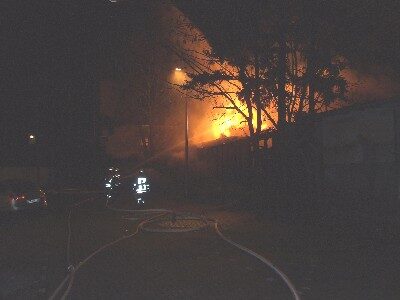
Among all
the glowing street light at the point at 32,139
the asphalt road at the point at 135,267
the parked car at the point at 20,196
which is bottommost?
the asphalt road at the point at 135,267

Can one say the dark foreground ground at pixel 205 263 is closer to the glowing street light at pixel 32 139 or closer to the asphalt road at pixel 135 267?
the asphalt road at pixel 135 267

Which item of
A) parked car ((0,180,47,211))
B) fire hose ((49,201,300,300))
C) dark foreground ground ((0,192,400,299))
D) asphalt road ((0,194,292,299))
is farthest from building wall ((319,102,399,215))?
parked car ((0,180,47,211))

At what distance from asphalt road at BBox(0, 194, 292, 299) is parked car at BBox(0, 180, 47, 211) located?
136 inches

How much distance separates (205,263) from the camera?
8.72m

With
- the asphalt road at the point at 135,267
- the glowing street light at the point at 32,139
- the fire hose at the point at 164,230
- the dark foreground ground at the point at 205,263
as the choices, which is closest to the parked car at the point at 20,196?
the fire hose at the point at 164,230

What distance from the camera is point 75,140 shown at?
60531mm

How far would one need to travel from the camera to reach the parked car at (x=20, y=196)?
17375mm

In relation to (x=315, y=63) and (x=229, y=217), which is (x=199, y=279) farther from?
(x=315, y=63)

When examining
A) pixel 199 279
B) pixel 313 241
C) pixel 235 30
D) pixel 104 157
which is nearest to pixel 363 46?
pixel 235 30

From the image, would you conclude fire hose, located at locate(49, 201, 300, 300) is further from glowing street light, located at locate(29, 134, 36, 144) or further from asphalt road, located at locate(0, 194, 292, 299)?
glowing street light, located at locate(29, 134, 36, 144)

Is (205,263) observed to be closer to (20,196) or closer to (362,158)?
(362,158)

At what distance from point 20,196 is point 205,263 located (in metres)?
10.9

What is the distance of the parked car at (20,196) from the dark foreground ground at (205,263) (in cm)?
312

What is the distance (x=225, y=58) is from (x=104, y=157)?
37417 millimetres
